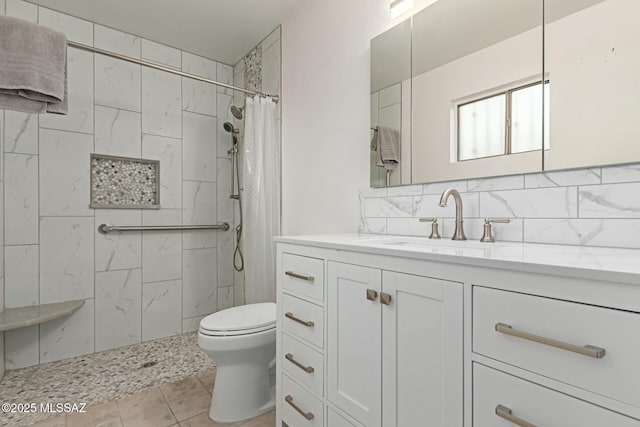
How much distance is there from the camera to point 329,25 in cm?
200

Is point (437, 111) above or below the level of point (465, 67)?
below

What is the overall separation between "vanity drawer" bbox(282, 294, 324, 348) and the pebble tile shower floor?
1122 mm

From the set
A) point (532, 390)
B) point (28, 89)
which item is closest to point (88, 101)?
point (28, 89)

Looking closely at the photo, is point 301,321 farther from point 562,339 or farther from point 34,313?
point 34,313

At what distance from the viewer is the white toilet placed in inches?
61.6

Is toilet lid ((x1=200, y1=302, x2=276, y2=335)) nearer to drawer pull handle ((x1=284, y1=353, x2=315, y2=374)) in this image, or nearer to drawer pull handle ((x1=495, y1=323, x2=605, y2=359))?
drawer pull handle ((x1=284, y1=353, x2=315, y2=374))

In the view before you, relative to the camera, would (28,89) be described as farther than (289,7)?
No

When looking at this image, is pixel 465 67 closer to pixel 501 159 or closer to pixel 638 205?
pixel 501 159

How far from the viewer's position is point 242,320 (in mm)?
1696

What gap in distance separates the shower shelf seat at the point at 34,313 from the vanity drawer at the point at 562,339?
2517mm

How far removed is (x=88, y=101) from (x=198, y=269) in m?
1.64

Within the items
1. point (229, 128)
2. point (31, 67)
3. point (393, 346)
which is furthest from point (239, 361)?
point (229, 128)

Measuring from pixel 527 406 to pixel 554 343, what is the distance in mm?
161

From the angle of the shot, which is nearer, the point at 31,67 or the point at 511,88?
the point at 511,88
